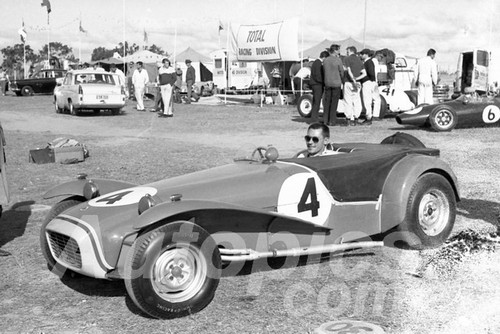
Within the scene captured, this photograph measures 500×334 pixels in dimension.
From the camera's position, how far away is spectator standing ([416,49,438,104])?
15.8 meters

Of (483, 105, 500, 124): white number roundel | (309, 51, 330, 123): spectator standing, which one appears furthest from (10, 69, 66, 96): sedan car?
(483, 105, 500, 124): white number roundel

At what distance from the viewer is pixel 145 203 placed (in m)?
3.89

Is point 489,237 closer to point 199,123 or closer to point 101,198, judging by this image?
point 101,198

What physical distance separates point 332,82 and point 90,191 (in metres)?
10.7

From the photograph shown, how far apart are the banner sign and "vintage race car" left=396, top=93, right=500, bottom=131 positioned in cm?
965

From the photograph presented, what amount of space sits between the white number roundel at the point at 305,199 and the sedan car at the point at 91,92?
53.6 feet

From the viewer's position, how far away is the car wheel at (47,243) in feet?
14.7

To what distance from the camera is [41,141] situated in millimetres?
13445

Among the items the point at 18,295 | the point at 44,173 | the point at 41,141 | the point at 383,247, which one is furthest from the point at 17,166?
the point at 383,247

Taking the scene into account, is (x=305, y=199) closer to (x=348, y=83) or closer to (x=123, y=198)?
(x=123, y=198)

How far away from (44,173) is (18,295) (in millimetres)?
5380

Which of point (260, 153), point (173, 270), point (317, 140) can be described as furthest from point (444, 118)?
point (173, 270)

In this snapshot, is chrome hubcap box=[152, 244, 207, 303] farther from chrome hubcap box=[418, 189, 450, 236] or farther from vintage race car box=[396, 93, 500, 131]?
vintage race car box=[396, 93, 500, 131]

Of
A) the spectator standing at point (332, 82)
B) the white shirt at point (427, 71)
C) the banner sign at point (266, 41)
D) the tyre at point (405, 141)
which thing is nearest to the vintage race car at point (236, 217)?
the tyre at point (405, 141)
